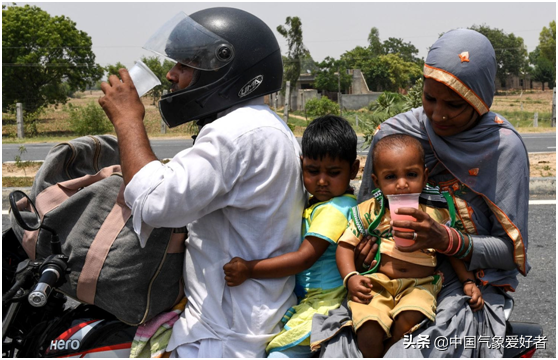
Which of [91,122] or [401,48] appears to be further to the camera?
[401,48]

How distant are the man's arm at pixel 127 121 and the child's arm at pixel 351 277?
709mm

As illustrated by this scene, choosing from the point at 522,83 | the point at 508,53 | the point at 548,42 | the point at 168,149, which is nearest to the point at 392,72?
the point at 508,53

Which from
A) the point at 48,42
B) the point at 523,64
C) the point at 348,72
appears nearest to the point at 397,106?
the point at 48,42

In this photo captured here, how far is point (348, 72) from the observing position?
167ft

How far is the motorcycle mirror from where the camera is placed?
6.30 feet

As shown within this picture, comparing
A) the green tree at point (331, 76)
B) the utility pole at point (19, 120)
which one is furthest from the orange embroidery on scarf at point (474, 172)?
the green tree at point (331, 76)

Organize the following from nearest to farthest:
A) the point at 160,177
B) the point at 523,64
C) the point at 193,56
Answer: the point at 160,177 → the point at 193,56 → the point at 523,64

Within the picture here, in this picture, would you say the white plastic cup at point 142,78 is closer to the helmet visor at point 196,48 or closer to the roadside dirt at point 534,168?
the helmet visor at point 196,48

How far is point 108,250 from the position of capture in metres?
1.93

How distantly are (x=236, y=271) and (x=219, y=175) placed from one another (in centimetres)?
33

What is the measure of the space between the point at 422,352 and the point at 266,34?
4.00ft

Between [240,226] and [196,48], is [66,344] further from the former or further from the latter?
[196,48]

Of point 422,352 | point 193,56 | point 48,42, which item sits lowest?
point 422,352

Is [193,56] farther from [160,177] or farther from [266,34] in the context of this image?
[160,177]
